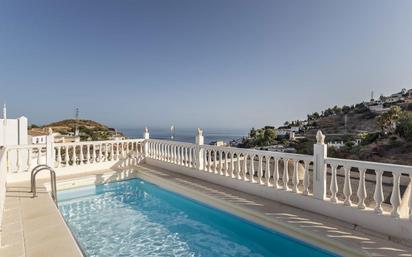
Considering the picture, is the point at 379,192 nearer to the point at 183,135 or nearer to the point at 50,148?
the point at 50,148

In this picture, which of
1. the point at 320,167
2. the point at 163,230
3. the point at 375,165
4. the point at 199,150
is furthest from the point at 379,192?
the point at 199,150

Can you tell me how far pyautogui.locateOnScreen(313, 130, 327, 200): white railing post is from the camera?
394 cm

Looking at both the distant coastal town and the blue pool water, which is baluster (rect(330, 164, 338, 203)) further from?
the distant coastal town

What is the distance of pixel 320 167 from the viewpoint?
3998mm

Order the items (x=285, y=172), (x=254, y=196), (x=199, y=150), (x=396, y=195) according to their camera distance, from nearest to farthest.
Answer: (x=396, y=195)
(x=285, y=172)
(x=254, y=196)
(x=199, y=150)

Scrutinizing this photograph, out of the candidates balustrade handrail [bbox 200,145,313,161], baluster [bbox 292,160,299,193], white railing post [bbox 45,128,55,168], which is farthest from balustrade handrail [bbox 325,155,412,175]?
white railing post [bbox 45,128,55,168]

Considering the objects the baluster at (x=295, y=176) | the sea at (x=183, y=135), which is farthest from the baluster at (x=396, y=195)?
the sea at (x=183, y=135)

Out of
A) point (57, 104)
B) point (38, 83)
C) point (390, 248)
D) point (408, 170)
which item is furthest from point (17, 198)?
point (57, 104)

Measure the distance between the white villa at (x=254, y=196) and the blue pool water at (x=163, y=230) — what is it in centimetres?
13

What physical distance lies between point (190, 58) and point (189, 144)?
30.2 ft

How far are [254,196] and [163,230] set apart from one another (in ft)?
6.09

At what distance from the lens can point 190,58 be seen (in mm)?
14781

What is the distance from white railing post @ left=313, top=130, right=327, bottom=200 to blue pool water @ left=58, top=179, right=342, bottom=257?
3.09ft

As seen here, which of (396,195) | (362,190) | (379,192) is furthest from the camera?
(362,190)
